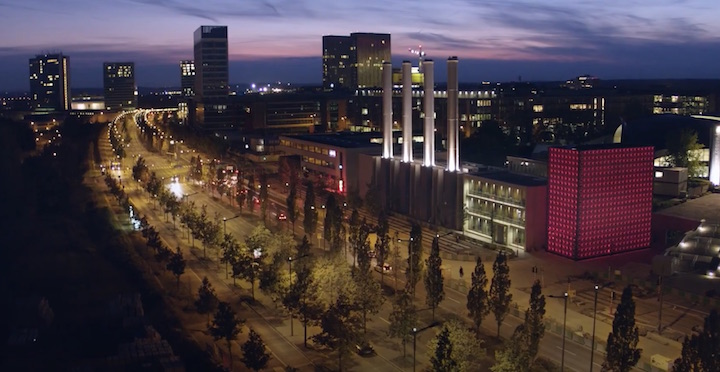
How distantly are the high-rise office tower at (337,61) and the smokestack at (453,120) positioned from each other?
459 feet

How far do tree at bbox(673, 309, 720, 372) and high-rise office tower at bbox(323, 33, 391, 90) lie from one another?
161058mm

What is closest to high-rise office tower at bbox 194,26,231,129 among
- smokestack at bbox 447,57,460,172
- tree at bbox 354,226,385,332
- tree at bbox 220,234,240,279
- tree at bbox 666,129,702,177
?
smokestack at bbox 447,57,460,172

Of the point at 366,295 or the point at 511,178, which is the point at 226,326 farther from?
the point at 511,178

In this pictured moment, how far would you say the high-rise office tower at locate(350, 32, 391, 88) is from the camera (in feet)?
606

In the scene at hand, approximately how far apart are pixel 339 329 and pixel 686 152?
45.3 m

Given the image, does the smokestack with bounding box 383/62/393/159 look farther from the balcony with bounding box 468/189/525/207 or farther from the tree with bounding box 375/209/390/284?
the tree with bounding box 375/209/390/284

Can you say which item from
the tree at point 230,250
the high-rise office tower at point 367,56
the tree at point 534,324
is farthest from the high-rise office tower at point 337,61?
the tree at point 534,324

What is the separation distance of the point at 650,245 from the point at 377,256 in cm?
1779

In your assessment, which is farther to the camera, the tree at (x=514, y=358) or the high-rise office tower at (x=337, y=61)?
the high-rise office tower at (x=337, y=61)

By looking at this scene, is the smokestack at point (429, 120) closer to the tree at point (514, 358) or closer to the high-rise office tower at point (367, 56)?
the tree at point (514, 358)

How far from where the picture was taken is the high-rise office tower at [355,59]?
18512 cm

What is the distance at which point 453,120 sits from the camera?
169 feet

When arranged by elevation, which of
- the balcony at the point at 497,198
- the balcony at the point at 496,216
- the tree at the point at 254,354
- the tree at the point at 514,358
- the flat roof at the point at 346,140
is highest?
the flat roof at the point at 346,140

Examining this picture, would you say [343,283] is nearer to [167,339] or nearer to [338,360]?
[338,360]
